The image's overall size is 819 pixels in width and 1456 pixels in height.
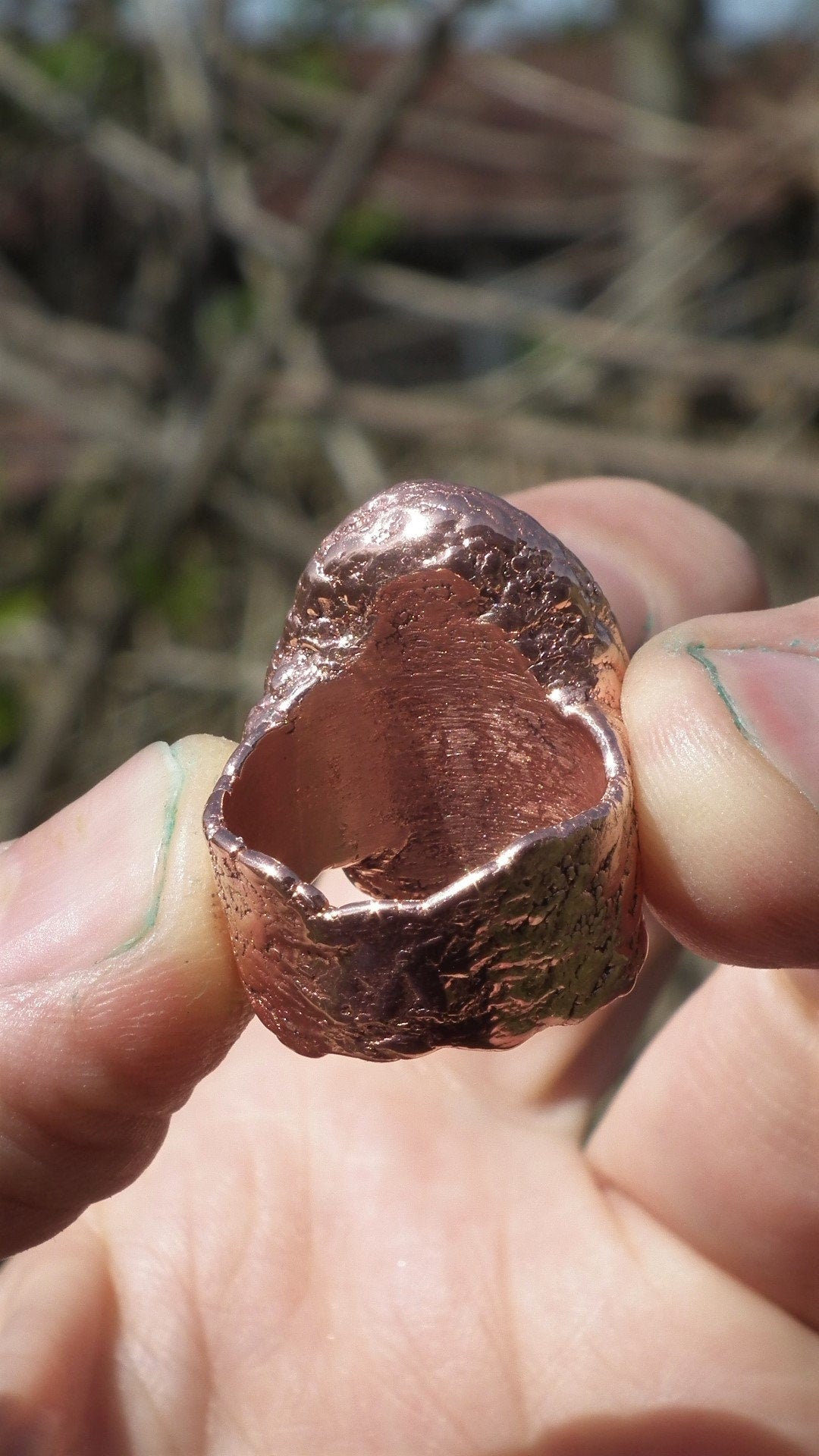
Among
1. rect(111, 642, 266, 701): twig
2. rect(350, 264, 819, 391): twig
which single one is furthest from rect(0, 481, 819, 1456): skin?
rect(111, 642, 266, 701): twig

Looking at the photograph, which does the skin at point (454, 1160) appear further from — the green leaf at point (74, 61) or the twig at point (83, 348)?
the green leaf at point (74, 61)

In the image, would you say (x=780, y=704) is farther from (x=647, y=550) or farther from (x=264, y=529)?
(x=264, y=529)

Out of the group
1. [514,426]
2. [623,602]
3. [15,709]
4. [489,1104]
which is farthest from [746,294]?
[489,1104]

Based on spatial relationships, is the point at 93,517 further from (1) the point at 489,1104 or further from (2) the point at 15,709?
(1) the point at 489,1104

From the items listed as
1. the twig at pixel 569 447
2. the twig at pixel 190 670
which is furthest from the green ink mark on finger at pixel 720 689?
the twig at pixel 190 670

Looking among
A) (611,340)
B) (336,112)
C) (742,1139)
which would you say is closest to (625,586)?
(742,1139)

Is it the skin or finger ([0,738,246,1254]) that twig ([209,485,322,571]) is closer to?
the skin
